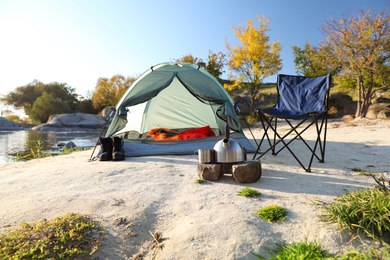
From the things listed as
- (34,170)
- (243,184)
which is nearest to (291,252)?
(243,184)

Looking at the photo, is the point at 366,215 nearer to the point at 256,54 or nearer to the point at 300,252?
the point at 300,252

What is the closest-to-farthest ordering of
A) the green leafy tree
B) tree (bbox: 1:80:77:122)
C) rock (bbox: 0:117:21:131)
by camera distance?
1. rock (bbox: 0:117:21:131)
2. the green leafy tree
3. tree (bbox: 1:80:77:122)

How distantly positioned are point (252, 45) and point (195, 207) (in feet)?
46.0

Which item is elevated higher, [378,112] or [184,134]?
[378,112]

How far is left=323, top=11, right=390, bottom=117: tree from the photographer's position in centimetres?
1034

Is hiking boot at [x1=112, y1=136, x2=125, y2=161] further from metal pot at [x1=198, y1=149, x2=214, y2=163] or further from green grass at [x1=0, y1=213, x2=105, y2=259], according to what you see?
green grass at [x1=0, y1=213, x2=105, y2=259]

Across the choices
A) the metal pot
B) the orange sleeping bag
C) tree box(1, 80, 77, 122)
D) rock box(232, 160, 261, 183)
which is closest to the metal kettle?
the metal pot

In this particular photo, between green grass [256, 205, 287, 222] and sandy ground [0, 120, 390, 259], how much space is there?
5cm

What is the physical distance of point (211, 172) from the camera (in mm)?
2936

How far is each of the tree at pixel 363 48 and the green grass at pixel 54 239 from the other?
38.8ft

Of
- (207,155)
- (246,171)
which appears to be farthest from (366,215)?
(207,155)

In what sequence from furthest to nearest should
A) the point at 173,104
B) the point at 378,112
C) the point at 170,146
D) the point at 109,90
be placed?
the point at 109,90
the point at 378,112
the point at 173,104
the point at 170,146

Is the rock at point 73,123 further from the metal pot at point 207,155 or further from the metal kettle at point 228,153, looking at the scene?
the metal kettle at point 228,153

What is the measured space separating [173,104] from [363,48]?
27.6 ft
